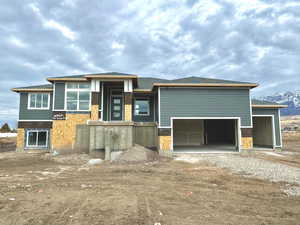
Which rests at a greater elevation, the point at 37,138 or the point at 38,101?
the point at 38,101

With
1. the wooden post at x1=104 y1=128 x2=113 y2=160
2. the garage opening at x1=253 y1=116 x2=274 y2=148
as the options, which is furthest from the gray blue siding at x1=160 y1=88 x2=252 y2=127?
the garage opening at x1=253 y1=116 x2=274 y2=148

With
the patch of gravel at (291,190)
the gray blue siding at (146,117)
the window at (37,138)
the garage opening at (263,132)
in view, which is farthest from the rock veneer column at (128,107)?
the garage opening at (263,132)

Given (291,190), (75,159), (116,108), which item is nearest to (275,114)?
(291,190)

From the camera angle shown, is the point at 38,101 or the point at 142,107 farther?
the point at 142,107

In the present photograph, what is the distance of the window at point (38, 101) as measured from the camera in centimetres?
1393

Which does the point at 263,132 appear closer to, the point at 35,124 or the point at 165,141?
the point at 165,141

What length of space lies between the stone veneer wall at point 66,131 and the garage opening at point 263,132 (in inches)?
598

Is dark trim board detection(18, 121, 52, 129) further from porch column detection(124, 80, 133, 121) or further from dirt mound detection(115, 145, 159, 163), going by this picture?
dirt mound detection(115, 145, 159, 163)

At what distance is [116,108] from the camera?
14.9 m

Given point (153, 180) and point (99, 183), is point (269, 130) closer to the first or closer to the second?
point (153, 180)

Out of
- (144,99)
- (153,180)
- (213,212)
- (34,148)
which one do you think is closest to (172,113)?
(144,99)

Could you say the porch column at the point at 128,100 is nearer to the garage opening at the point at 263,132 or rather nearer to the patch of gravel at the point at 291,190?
the patch of gravel at the point at 291,190

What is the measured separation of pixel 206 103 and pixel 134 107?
5.92 meters

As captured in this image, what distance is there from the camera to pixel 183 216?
3398mm
